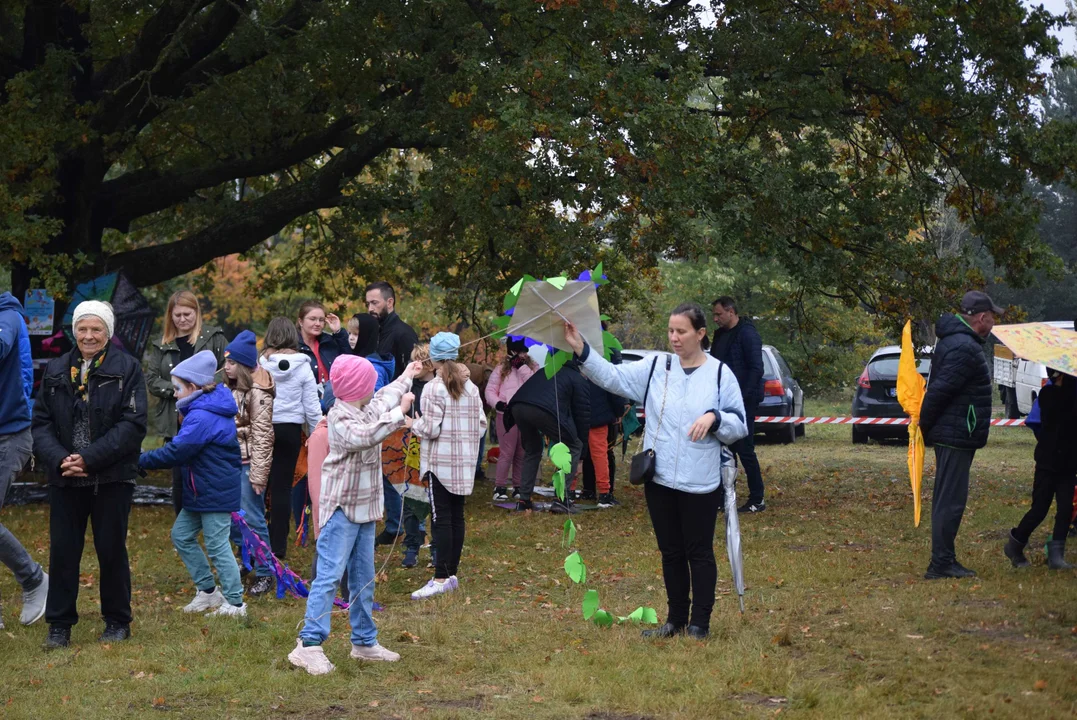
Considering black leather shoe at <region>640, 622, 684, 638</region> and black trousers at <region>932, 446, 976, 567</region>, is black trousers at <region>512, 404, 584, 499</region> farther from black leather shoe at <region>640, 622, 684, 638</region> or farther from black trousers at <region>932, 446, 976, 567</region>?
black leather shoe at <region>640, 622, 684, 638</region>

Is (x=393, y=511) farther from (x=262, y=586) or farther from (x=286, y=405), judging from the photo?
(x=262, y=586)

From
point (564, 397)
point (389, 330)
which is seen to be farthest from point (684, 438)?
point (564, 397)

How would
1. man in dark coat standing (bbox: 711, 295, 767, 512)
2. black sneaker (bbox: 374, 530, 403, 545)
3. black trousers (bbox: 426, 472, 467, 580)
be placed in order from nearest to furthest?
black trousers (bbox: 426, 472, 467, 580) < black sneaker (bbox: 374, 530, 403, 545) < man in dark coat standing (bbox: 711, 295, 767, 512)

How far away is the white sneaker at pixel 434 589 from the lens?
26.9 ft

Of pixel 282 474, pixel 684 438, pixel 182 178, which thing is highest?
pixel 182 178

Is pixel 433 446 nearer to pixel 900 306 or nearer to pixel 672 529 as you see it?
pixel 672 529

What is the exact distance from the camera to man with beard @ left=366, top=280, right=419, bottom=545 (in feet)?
32.8

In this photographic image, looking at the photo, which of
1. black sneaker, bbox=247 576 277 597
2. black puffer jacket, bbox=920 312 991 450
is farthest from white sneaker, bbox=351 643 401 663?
black puffer jacket, bbox=920 312 991 450

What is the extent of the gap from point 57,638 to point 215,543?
1084 mm

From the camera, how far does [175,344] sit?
914 cm

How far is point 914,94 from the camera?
13.2 meters

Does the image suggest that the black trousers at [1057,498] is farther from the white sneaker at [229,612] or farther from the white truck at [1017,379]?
the white truck at [1017,379]

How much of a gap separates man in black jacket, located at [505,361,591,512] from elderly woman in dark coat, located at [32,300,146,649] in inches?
222

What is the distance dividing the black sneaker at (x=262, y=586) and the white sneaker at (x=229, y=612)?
0.65 meters
